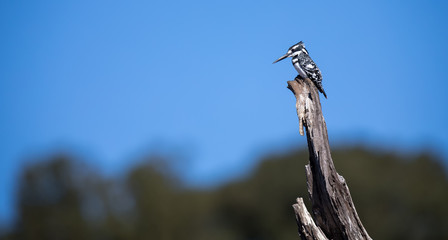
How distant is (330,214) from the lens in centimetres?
1228

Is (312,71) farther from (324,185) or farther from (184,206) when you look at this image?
(184,206)

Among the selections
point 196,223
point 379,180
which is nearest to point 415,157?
point 379,180

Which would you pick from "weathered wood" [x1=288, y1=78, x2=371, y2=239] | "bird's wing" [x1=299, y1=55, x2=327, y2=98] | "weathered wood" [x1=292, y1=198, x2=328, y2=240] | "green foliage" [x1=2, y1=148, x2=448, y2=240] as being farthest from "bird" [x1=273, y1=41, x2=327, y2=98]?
"green foliage" [x1=2, y1=148, x2=448, y2=240]

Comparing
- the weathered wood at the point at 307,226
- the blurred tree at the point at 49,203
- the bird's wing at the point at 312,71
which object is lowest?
the weathered wood at the point at 307,226

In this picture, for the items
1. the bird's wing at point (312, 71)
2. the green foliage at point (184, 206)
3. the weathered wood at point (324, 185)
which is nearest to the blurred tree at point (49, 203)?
the green foliage at point (184, 206)

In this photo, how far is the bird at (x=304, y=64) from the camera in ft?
45.3

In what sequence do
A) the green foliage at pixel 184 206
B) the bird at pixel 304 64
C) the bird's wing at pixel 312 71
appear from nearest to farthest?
the bird's wing at pixel 312 71 → the bird at pixel 304 64 → the green foliage at pixel 184 206

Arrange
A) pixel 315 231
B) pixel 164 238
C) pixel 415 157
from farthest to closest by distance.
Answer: pixel 415 157 < pixel 164 238 < pixel 315 231

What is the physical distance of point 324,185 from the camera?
12.2 meters

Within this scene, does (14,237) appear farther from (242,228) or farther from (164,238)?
(242,228)

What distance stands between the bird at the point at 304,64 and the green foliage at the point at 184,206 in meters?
36.7

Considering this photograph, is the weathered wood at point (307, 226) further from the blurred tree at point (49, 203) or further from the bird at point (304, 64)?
the blurred tree at point (49, 203)

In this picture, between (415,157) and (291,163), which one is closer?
(291,163)

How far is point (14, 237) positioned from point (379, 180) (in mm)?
27648
